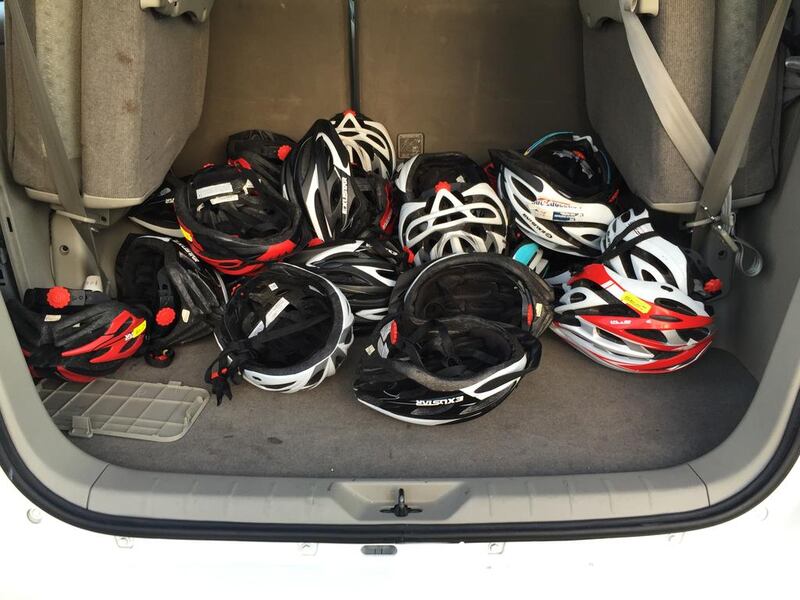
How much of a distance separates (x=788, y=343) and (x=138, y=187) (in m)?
1.44

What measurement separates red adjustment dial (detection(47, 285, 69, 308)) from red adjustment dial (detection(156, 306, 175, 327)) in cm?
24

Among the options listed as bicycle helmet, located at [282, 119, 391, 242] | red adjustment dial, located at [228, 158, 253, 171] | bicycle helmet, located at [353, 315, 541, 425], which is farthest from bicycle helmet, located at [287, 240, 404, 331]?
red adjustment dial, located at [228, 158, 253, 171]

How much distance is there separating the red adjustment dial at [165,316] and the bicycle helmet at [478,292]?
0.60 metres

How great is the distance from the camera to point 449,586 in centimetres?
100

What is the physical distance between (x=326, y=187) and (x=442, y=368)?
679 millimetres

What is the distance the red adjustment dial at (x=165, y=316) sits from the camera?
158 centimetres

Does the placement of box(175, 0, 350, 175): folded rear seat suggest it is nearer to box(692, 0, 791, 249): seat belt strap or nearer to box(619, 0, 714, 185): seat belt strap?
box(619, 0, 714, 185): seat belt strap

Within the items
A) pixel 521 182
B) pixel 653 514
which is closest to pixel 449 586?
pixel 653 514

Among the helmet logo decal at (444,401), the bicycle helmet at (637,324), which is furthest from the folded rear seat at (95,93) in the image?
the bicycle helmet at (637,324)

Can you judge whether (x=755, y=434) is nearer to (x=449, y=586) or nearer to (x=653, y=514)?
(x=653, y=514)

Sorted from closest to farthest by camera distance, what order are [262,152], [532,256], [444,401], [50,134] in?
[444,401] → [50,134] → [532,256] → [262,152]

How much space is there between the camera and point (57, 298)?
4.54ft

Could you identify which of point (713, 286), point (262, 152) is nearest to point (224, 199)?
point (262, 152)

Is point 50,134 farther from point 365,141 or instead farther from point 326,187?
point 365,141
